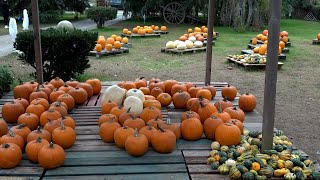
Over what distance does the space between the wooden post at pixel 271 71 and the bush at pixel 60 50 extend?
15.1ft

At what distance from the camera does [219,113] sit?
3.93 metres

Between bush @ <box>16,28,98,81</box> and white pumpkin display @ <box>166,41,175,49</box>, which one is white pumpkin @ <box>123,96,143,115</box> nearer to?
bush @ <box>16,28,98,81</box>

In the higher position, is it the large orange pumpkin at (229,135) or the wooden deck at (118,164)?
the large orange pumpkin at (229,135)

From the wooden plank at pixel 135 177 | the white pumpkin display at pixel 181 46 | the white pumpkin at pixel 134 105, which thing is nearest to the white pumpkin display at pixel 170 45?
the white pumpkin display at pixel 181 46

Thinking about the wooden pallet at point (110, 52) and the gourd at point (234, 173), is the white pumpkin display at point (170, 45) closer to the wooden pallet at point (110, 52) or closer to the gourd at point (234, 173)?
the wooden pallet at point (110, 52)

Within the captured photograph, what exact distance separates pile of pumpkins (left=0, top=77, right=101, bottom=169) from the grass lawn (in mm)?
2792

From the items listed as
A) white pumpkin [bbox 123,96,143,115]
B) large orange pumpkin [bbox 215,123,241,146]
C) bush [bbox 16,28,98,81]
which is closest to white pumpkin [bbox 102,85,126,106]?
white pumpkin [bbox 123,96,143,115]

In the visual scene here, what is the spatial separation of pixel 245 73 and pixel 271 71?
6.15 m

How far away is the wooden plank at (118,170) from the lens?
10.0ft

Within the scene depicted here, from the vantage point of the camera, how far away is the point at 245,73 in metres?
9.27

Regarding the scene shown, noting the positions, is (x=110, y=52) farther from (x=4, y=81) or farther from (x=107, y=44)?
(x=4, y=81)

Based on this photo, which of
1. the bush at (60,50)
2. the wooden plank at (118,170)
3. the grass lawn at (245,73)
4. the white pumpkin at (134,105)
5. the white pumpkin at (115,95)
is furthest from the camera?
the bush at (60,50)

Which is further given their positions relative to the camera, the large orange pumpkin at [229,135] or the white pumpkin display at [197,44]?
the white pumpkin display at [197,44]

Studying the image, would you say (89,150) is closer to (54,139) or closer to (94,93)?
(54,139)
